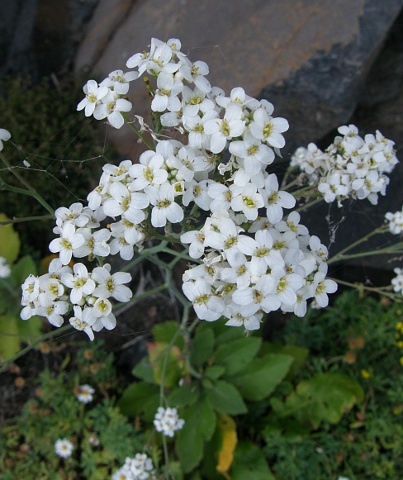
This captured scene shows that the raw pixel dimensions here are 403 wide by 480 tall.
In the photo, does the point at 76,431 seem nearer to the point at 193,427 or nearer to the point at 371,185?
the point at 193,427

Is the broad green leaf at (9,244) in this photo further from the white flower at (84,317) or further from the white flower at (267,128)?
the white flower at (267,128)

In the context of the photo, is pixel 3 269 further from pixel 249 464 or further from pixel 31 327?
pixel 249 464

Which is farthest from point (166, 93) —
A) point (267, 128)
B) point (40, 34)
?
point (40, 34)

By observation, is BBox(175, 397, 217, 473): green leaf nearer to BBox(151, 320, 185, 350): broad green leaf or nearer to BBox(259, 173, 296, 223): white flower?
BBox(151, 320, 185, 350): broad green leaf

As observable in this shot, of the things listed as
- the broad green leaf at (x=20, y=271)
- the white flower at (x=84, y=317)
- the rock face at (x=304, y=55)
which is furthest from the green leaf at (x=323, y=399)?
the white flower at (x=84, y=317)

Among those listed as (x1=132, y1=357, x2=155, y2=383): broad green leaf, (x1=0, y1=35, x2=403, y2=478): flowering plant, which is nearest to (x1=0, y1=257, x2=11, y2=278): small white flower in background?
(x1=132, y1=357, x2=155, y2=383): broad green leaf
